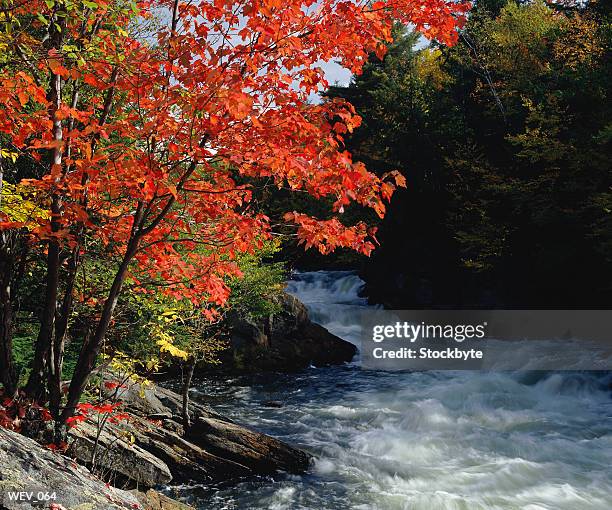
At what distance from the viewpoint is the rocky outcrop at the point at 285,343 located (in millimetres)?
18203

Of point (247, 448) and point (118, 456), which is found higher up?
point (118, 456)

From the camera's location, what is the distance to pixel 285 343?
19078mm

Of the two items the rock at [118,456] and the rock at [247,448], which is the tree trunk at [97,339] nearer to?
the rock at [118,456]

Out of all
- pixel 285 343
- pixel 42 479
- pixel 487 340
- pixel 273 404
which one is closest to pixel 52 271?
pixel 42 479

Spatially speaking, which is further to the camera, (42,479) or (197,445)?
(197,445)

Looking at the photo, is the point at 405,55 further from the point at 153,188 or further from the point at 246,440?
the point at 153,188

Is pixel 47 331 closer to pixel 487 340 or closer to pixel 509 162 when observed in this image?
pixel 487 340

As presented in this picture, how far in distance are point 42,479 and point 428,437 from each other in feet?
31.2

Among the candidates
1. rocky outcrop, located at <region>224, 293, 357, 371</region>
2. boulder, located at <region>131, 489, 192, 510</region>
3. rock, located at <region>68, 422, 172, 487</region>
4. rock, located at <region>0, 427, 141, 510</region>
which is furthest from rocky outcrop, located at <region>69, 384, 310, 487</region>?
rocky outcrop, located at <region>224, 293, 357, 371</region>

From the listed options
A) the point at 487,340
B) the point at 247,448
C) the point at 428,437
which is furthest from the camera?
the point at 487,340

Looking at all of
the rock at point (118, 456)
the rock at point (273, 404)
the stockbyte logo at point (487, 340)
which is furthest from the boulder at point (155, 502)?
the stockbyte logo at point (487, 340)

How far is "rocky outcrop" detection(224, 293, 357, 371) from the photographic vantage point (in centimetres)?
1820

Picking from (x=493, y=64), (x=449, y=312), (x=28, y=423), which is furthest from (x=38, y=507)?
(x=493, y=64)

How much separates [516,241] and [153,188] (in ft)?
70.4
